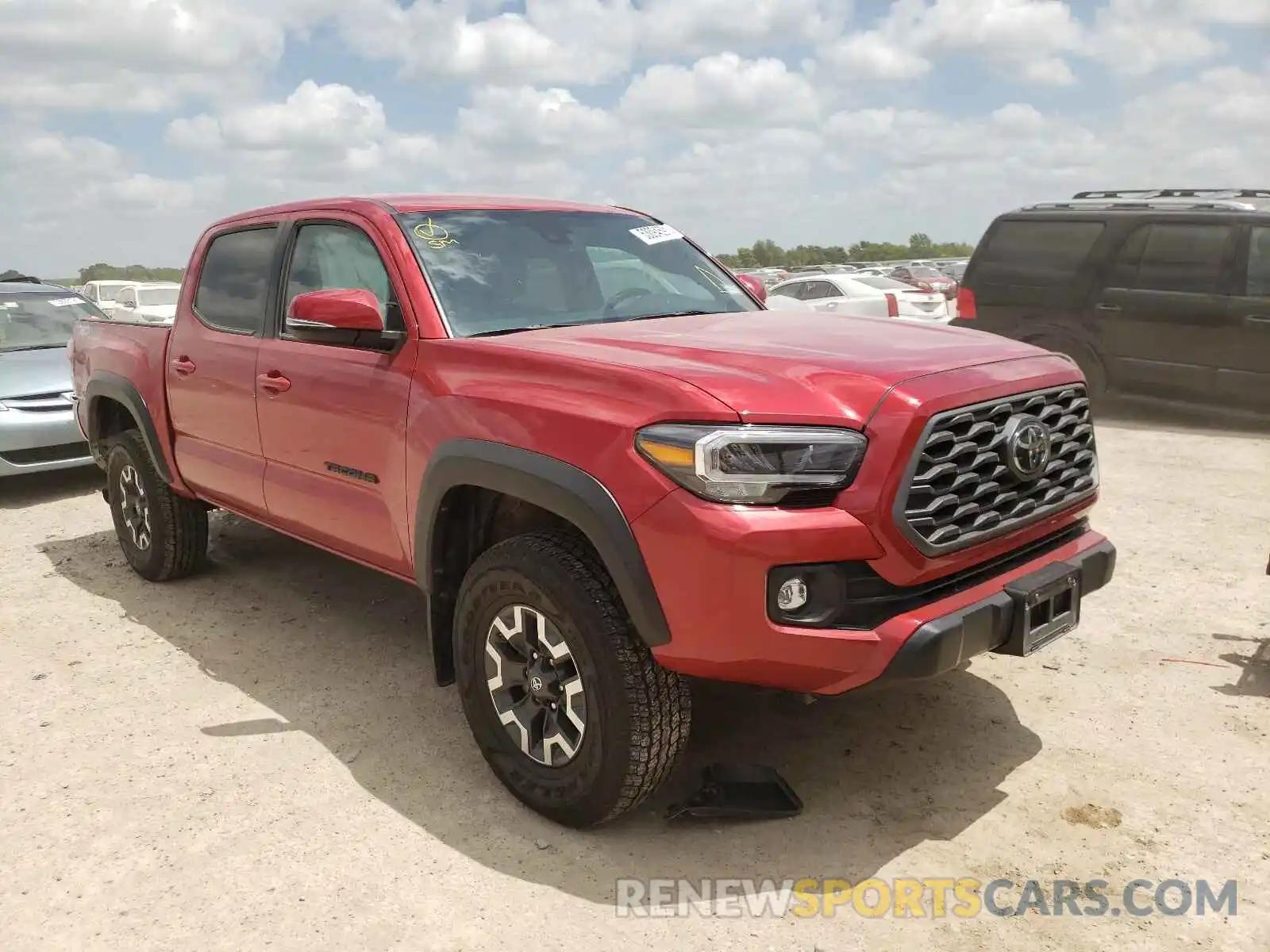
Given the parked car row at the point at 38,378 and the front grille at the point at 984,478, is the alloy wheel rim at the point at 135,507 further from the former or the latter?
the front grille at the point at 984,478

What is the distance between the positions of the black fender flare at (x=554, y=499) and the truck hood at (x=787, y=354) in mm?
355

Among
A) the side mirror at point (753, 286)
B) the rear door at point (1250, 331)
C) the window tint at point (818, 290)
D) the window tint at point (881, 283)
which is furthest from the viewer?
the window tint at point (881, 283)

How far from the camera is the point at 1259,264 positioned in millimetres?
8781

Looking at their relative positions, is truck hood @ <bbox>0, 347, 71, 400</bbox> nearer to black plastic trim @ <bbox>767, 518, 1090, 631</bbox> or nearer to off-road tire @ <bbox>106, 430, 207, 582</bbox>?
off-road tire @ <bbox>106, 430, 207, 582</bbox>

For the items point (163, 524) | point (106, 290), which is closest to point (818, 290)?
point (163, 524)

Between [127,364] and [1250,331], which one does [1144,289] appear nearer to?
[1250,331]

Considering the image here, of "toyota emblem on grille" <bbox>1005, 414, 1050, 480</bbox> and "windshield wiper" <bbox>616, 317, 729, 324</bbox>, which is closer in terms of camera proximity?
"toyota emblem on grille" <bbox>1005, 414, 1050, 480</bbox>

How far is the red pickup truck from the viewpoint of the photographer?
266 centimetres

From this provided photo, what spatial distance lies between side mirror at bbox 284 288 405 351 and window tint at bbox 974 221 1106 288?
310 inches

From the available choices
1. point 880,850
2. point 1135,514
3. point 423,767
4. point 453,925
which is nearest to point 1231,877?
point 880,850

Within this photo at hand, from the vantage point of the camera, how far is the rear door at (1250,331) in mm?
8703

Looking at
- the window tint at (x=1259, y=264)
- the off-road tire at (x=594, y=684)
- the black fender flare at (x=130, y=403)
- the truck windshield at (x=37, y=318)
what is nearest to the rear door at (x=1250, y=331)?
the window tint at (x=1259, y=264)

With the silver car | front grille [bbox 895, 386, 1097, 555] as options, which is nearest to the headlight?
front grille [bbox 895, 386, 1097, 555]

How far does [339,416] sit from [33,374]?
561 centimetres
